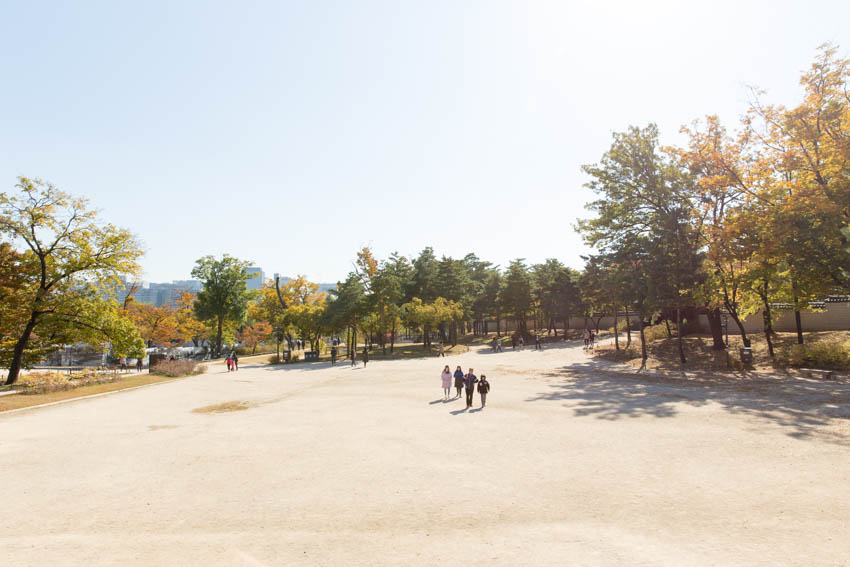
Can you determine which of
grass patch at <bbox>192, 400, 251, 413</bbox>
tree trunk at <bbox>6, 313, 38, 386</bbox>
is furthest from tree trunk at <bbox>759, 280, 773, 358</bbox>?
tree trunk at <bbox>6, 313, 38, 386</bbox>

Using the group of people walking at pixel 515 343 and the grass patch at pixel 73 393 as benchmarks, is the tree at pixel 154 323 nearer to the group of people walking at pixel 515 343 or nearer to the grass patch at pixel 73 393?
the grass patch at pixel 73 393

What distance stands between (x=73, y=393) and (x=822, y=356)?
4030 cm

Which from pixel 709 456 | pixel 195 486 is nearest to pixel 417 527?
pixel 195 486

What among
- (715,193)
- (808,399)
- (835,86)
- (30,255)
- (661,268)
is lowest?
(808,399)

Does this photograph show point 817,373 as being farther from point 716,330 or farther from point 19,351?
point 19,351

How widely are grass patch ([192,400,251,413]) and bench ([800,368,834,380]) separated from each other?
1059 inches

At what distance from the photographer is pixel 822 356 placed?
73.0 feet

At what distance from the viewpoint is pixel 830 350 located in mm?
22203

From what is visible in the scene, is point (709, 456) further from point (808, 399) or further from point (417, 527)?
point (808, 399)

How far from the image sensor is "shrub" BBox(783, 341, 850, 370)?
2162 centimetres

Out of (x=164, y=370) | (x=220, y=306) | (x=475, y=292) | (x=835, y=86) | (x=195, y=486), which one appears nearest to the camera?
(x=195, y=486)

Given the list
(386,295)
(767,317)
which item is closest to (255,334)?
(386,295)

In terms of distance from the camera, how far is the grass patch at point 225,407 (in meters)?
17.8

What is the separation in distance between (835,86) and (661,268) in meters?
12.7
